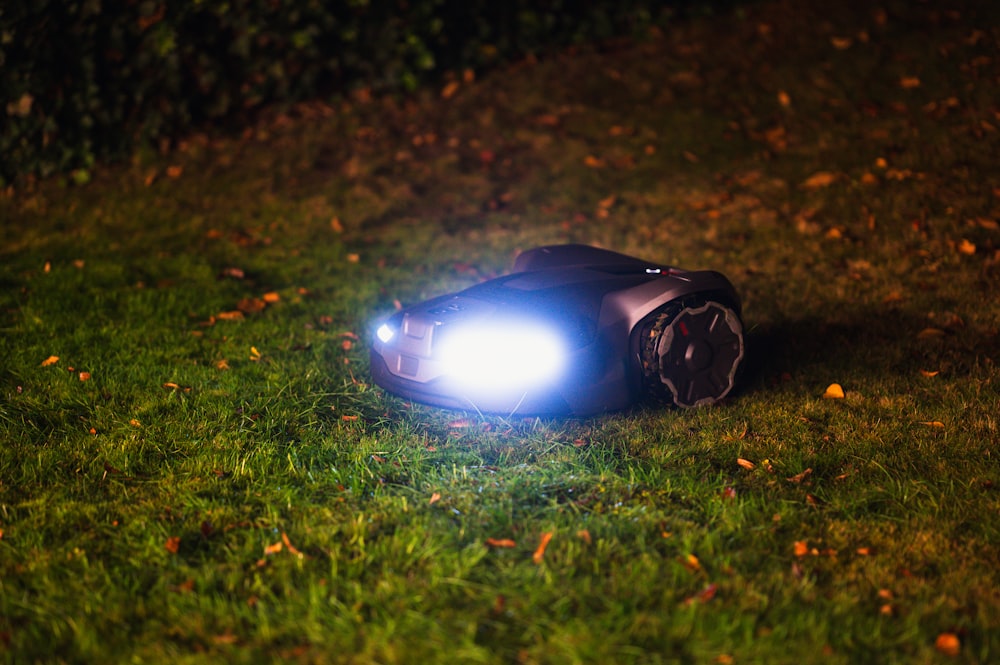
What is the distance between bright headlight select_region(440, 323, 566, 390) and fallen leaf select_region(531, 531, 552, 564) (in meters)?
1.04

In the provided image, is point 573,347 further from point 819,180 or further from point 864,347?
point 819,180

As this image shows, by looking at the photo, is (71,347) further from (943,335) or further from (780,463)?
(943,335)

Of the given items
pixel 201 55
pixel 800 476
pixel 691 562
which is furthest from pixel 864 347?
pixel 201 55

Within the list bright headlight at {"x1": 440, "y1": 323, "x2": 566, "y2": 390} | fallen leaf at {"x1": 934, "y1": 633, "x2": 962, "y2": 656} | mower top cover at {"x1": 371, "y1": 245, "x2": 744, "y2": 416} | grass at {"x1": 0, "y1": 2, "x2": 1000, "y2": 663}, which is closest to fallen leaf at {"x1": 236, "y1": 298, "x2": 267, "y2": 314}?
grass at {"x1": 0, "y1": 2, "x2": 1000, "y2": 663}

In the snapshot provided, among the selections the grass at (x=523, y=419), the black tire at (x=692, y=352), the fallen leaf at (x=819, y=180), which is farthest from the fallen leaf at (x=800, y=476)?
the fallen leaf at (x=819, y=180)

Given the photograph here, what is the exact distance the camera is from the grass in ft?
9.95

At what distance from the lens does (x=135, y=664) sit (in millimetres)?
2818

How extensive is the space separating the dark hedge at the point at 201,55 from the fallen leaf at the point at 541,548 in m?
6.69

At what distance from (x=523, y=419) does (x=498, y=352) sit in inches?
15.6

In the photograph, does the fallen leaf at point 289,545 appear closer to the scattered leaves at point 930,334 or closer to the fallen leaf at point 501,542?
the fallen leaf at point 501,542

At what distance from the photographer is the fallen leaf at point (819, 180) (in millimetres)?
7777

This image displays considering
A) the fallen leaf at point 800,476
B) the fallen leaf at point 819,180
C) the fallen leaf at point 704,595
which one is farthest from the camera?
the fallen leaf at point 819,180

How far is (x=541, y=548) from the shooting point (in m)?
3.35

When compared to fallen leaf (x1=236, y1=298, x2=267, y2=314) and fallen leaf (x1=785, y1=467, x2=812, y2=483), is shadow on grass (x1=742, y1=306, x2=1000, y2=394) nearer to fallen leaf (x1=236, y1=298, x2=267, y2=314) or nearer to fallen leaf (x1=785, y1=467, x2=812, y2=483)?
fallen leaf (x1=785, y1=467, x2=812, y2=483)
